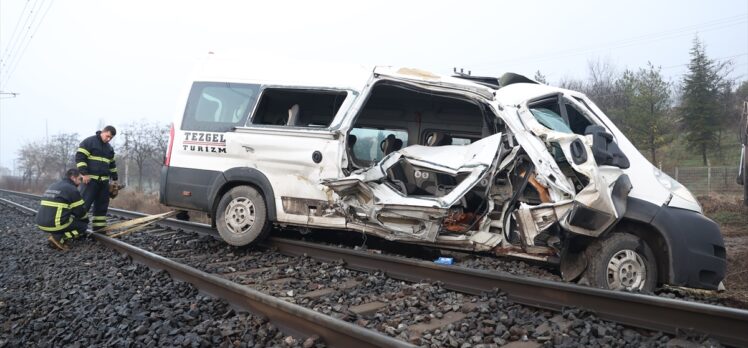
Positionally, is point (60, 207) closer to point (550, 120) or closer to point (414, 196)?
point (414, 196)

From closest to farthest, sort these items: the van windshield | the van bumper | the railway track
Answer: the railway track
the van bumper
the van windshield

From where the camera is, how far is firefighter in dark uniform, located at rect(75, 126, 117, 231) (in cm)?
789

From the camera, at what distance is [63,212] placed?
7.35m

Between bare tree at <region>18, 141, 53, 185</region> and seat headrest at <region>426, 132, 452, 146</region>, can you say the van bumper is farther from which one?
bare tree at <region>18, 141, 53, 185</region>

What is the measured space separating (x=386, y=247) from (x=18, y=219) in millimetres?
11153

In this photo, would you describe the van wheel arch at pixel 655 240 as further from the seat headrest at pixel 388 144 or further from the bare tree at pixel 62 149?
the bare tree at pixel 62 149

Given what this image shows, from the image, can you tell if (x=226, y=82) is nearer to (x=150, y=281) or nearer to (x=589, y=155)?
(x=150, y=281)

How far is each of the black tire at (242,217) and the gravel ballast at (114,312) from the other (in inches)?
44.7

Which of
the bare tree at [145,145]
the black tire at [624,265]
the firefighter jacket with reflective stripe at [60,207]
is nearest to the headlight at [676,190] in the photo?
the black tire at [624,265]

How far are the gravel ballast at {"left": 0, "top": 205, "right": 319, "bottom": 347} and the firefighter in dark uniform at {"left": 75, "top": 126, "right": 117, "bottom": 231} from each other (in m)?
1.99

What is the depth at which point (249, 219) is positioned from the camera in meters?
6.21

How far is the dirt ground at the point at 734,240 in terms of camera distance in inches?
217

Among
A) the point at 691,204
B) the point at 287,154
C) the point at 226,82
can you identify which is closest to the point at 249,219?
the point at 287,154

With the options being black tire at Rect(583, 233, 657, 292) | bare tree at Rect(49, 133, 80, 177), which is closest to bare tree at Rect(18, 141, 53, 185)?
bare tree at Rect(49, 133, 80, 177)
